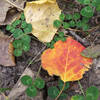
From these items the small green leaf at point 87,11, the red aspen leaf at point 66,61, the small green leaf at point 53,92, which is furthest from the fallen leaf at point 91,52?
the small green leaf at point 53,92

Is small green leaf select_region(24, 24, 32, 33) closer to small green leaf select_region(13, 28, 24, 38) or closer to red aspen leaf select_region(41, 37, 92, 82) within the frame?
small green leaf select_region(13, 28, 24, 38)

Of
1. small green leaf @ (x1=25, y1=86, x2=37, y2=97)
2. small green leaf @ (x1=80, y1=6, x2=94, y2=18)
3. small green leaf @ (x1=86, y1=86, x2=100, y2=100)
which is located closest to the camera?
small green leaf @ (x1=86, y1=86, x2=100, y2=100)

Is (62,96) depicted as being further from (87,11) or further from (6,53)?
(87,11)

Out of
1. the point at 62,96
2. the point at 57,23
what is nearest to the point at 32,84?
the point at 62,96

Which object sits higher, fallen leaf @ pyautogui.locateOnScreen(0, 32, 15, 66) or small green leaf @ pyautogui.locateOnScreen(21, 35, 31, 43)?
small green leaf @ pyautogui.locateOnScreen(21, 35, 31, 43)

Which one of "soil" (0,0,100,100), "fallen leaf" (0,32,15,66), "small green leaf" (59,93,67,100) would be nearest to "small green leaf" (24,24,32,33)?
"soil" (0,0,100,100)

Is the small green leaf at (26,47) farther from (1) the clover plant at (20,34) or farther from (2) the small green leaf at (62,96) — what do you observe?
(2) the small green leaf at (62,96)
